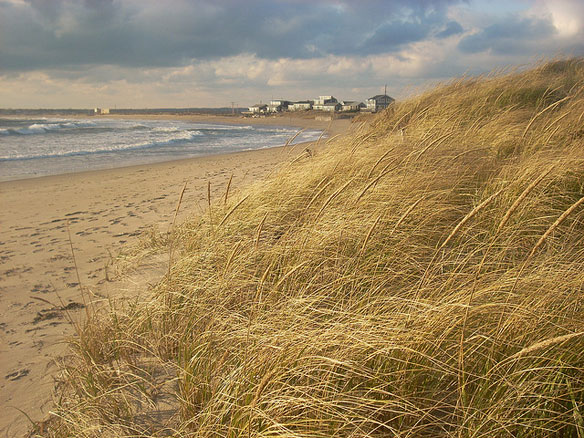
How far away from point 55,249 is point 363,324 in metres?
4.47

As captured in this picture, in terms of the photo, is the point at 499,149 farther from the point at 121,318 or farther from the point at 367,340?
the point at 121,318

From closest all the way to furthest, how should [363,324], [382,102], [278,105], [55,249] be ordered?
1. [363,324]
2. [55,249]
3. [382,102]
4. [278,105]

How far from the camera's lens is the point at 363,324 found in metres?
1.49

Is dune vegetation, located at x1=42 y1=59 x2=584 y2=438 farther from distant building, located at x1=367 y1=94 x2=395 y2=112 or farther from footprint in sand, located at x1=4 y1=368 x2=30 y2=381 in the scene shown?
distant building, located at x1=367 y1=94 x2=395 y2=112

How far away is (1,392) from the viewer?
7.09 feet

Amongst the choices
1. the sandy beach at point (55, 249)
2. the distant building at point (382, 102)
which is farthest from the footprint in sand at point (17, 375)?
the distant building at point (382, 102)

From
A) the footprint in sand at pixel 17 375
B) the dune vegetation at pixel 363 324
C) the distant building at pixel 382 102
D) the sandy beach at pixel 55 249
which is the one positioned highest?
the distant building at pixel 382 102

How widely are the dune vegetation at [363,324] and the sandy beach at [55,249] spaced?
0.30 m

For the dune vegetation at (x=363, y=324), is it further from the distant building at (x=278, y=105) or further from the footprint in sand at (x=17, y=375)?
the distant building at (x=278, y=105)

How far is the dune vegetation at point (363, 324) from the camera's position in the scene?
4.29ft

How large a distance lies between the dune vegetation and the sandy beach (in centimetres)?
30

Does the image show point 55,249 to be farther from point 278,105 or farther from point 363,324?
point 278,105

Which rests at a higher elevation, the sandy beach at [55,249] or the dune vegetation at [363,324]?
the dune vegetation at [363,324]

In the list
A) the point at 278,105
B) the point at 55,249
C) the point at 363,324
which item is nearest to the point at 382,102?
the point at 55,249
